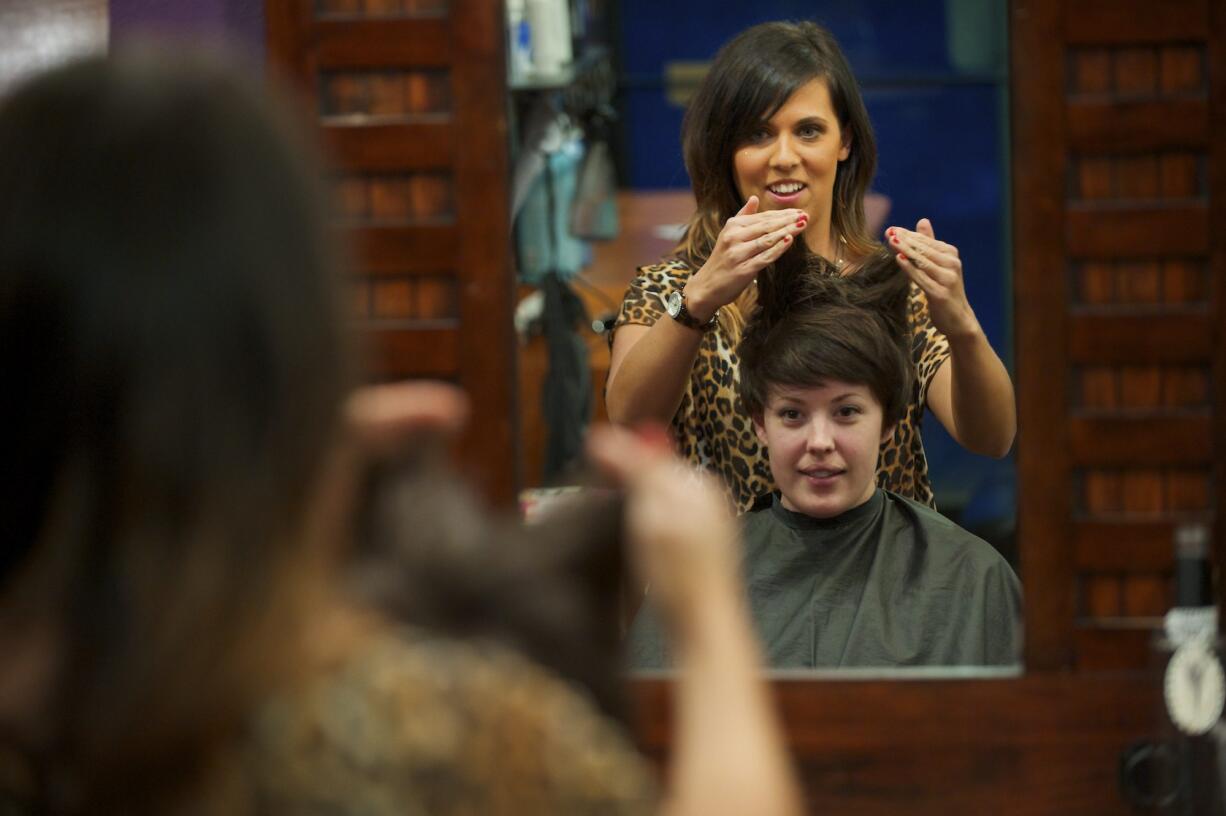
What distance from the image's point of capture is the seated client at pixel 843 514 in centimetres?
181

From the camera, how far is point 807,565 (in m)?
1.94

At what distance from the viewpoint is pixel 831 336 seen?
1.86m

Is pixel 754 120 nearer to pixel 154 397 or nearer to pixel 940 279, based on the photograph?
pixel 940 279

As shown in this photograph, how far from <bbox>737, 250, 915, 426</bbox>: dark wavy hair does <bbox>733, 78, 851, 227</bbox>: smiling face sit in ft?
0.27

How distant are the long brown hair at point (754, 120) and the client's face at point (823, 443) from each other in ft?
0.39

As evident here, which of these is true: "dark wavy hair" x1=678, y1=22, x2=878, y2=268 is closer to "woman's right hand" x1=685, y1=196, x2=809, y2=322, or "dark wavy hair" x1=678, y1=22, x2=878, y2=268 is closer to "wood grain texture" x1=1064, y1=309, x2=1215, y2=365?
"woman's right hand" x1=685, y1=196, x2=809, y2=322

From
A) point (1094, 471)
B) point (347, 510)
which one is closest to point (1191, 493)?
point (1094, 471)

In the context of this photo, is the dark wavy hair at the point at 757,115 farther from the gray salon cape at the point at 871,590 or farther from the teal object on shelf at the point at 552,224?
the gray salon cape at the point at 871,590

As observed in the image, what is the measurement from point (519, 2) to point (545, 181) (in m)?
0.23

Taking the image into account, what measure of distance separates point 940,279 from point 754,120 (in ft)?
0.94

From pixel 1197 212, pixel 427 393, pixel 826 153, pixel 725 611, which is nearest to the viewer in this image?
pixel 725 611

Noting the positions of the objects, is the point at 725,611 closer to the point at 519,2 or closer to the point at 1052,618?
the point at 1052,618

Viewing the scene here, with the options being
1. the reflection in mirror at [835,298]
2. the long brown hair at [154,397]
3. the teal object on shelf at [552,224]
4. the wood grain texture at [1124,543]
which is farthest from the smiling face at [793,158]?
the long brown hair at [154,397]

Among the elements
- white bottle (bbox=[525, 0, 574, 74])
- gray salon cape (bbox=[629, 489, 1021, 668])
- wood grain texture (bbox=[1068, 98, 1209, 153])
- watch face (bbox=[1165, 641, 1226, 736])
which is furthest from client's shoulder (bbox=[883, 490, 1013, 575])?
white bottle (bbox=[525, 0, 574, 74])
